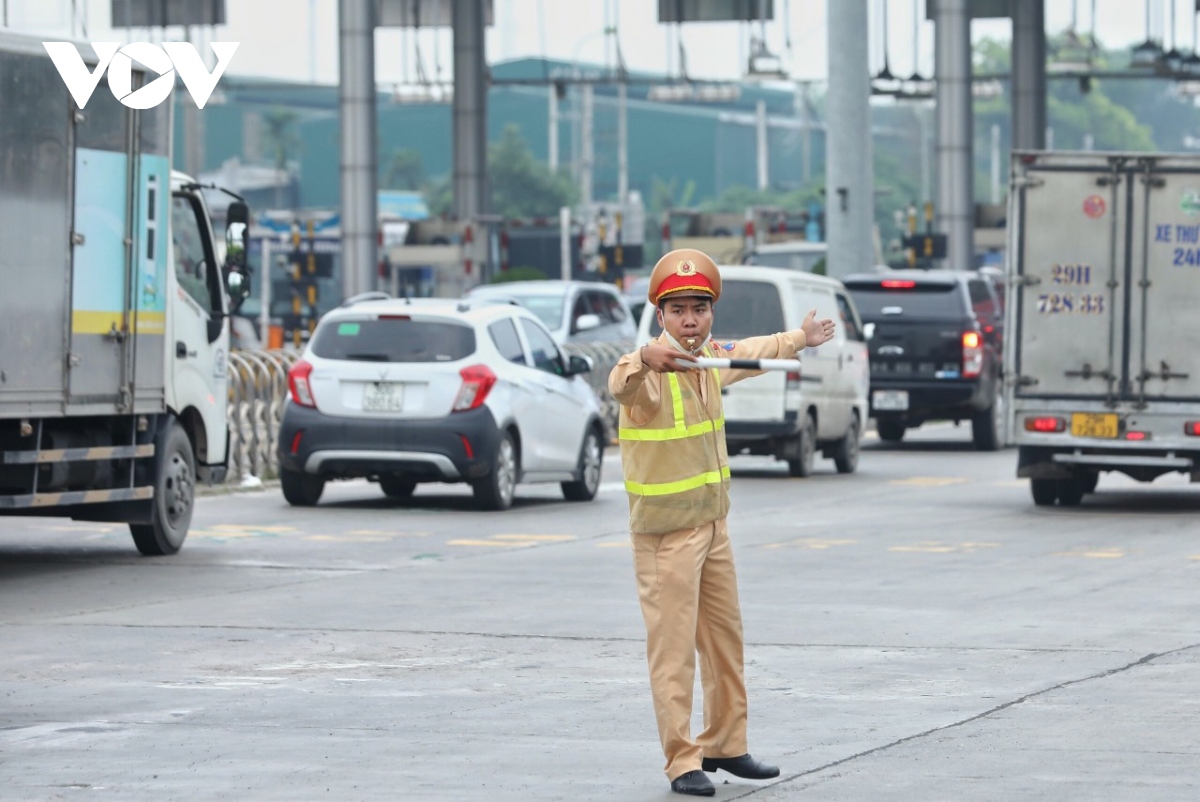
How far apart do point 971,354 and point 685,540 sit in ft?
69.5

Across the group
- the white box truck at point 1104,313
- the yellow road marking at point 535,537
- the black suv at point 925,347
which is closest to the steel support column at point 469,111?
the black suv at point 925,347

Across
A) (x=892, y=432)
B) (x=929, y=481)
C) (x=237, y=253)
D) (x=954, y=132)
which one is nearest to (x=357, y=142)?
(x=954, y=132)

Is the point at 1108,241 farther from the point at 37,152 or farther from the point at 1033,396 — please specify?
the point at 37,152

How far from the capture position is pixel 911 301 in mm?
28938

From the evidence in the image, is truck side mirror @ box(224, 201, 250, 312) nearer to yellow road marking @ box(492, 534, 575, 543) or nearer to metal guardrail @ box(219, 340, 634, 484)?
yellow road marking @ box(492, 534, 575, 543)

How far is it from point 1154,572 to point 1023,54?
5074 centimetres

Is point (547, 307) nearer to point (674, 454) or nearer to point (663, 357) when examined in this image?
point (674, 454)

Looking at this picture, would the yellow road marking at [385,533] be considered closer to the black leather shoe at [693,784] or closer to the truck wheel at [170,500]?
the truck wheel at [170,500]

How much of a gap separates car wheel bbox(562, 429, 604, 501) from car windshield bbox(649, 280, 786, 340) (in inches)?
105

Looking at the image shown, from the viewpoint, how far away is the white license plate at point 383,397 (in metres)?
19.5

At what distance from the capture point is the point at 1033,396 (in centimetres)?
2045

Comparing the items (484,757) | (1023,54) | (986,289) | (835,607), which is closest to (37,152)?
(835,607)

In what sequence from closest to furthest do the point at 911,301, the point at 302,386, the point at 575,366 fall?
the point at 302,386 → the point at 575,366 → the point at 911,301

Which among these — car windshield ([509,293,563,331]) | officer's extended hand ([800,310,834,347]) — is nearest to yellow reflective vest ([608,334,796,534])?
officer's extended hand ([800,310,834,347])
